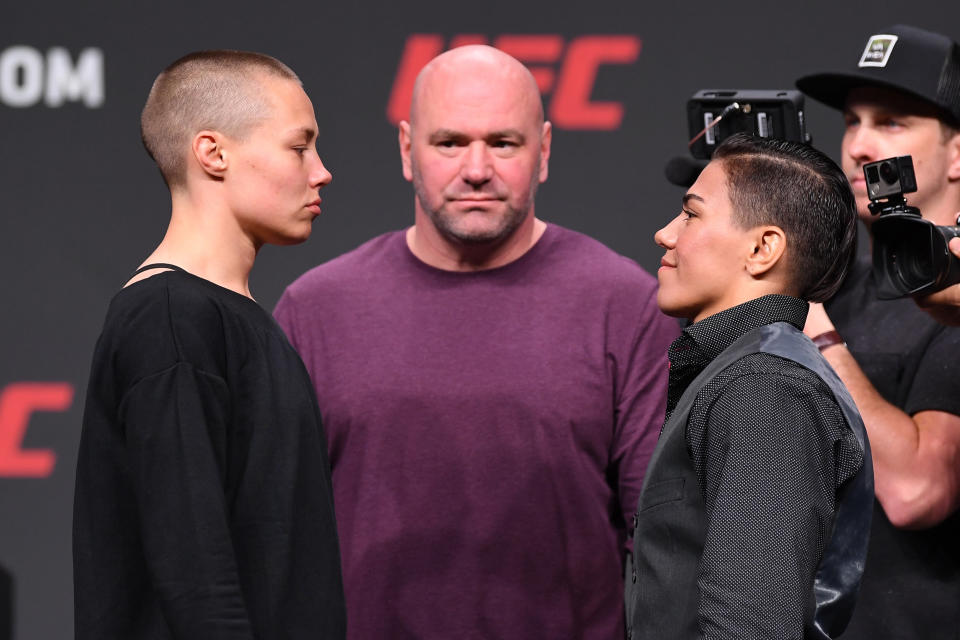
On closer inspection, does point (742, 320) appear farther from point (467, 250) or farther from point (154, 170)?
point (154, 170)

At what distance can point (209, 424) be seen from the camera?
1612 millimetres

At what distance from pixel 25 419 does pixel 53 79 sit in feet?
2.93

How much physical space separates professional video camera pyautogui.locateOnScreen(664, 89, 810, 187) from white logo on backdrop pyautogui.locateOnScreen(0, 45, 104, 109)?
5.41 ft

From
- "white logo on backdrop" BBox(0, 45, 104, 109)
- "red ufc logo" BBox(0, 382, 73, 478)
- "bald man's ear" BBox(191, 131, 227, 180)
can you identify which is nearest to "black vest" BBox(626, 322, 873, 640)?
"bald man's ear" BBox(191, 131, 227, 180)

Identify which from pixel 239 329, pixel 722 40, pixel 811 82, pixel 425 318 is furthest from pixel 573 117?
pixel 239 329

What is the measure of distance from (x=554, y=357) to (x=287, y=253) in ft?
3.91

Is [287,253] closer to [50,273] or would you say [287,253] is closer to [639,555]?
[50,273]


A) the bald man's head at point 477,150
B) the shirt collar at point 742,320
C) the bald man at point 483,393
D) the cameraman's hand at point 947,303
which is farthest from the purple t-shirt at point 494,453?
the shirt collar at point 742,320

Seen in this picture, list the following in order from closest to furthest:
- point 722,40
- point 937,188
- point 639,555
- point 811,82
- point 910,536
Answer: point 639,555
point 910,536
point 937,188
point 811,82
point 722,40

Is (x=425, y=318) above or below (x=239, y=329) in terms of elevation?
below

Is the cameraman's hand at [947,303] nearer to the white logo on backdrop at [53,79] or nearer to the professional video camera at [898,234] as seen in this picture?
the professional video camera at [898,234]

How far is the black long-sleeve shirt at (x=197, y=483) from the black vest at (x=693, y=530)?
0.45 meters

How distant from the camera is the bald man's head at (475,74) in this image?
2504 millimetres

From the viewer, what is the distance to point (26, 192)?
339 centimetres
